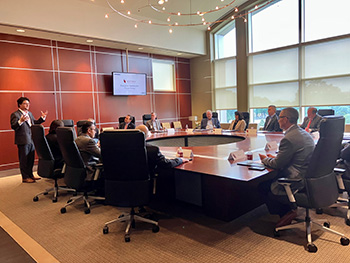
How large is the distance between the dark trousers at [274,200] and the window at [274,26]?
6.52 meters

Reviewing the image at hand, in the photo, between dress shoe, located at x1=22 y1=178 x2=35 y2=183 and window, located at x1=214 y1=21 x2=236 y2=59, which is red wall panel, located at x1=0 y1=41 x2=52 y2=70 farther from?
window, located at x1=214 y1=21 x2=236 y2=59

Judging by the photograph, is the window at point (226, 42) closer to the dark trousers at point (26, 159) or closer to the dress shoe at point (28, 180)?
the dark trousers at point (26, 159)

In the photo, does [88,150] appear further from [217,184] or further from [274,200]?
[274,200]

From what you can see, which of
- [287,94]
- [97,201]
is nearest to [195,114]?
[287,94]

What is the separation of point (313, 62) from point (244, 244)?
6.71 m

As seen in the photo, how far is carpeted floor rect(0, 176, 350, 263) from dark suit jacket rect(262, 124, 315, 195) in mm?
542

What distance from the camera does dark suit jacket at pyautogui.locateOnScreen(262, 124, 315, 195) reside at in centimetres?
254

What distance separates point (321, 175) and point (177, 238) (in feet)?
4.91

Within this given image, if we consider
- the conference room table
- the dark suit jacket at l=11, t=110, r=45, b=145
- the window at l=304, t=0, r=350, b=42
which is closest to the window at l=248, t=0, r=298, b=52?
the window at l=304, t=0, r=350, b=42

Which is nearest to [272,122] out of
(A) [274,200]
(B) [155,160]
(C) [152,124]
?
(C) [152,124]

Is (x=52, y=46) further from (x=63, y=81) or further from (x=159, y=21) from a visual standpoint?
(x=159, y=21)

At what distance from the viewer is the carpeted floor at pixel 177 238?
2.36 meters

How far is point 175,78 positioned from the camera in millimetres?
10047

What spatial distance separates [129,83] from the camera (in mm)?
8391
